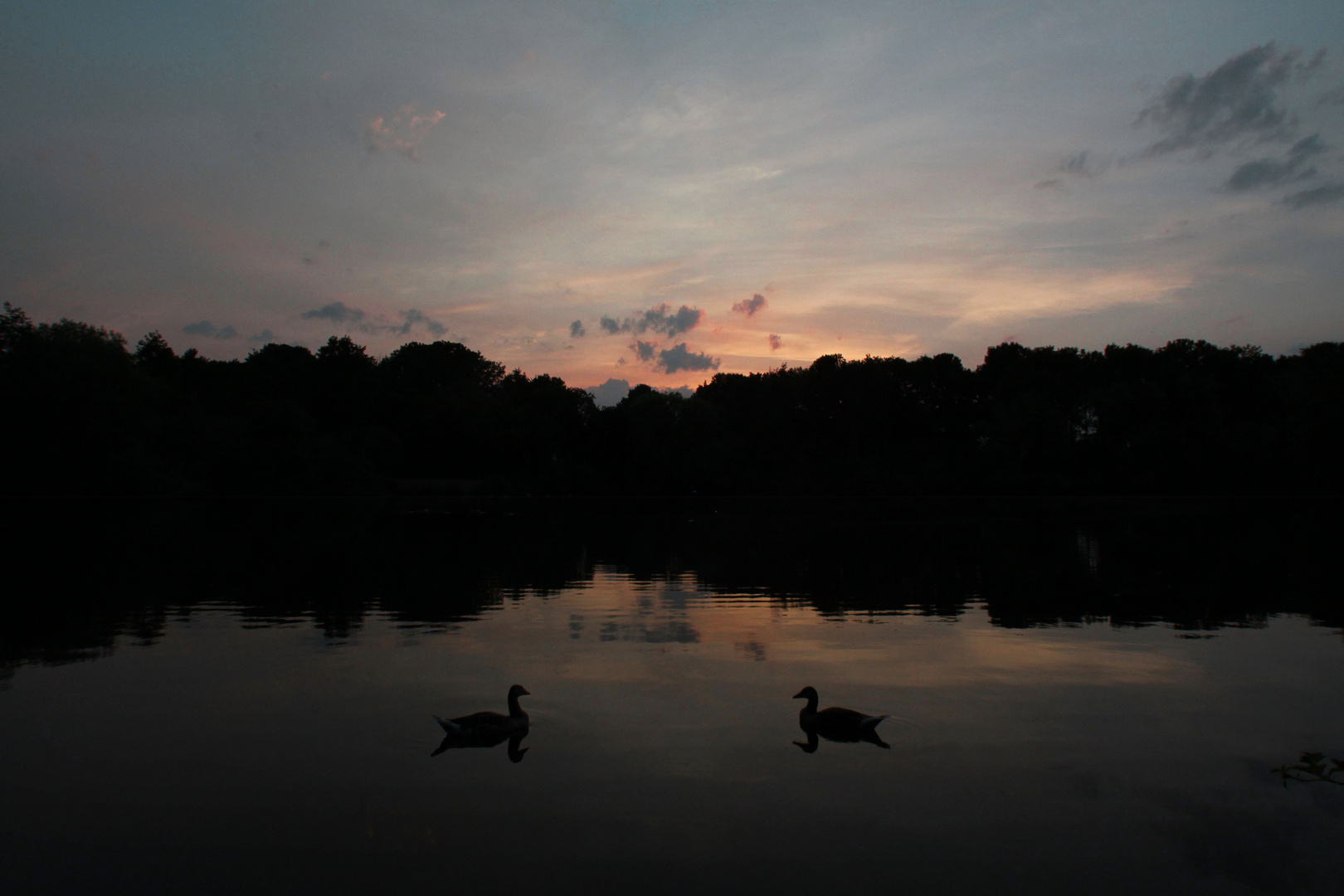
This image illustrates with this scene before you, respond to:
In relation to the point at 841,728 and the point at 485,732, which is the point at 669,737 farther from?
the point at 485,732

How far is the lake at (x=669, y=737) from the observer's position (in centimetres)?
627

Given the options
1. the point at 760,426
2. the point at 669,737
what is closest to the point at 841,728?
the point at 669,737

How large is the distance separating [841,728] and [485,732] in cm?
364

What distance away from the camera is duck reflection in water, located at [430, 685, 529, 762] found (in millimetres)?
8586

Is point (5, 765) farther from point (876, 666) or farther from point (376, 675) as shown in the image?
point (876, 666)

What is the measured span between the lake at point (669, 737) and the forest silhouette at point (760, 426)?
58277 mm

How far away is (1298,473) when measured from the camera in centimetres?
8450

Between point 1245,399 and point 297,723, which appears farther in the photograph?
point 1245,399

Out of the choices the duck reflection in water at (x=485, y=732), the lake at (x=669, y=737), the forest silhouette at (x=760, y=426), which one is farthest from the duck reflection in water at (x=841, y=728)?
the forest silhouette at (x=760, y=426)

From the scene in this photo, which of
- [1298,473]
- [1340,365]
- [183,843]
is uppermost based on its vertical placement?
[1340,365]

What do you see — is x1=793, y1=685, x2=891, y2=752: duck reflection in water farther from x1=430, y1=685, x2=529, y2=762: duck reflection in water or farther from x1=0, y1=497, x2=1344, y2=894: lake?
x1=430, y1=685, x2=529, y2=762: duck reflection in water

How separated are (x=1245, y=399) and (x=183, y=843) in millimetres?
110110

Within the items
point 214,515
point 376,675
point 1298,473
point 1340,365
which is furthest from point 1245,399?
point 376,675

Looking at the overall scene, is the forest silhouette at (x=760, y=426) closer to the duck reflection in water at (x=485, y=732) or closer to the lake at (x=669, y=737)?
the lake at (x=669, y=737)
